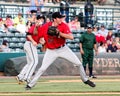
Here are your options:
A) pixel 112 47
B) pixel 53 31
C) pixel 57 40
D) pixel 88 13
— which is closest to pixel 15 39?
pixel 112 47

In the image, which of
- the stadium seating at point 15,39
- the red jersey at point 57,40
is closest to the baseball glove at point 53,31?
the red jersey at point 57,40

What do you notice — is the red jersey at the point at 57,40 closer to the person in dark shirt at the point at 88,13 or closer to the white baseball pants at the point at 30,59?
the white baseball pants at the point at 30,59

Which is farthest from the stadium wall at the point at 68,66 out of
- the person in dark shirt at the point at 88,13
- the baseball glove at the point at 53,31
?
the baseball glove at the point at 53,31

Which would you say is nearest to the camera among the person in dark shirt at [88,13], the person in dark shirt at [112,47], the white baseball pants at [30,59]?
the white baseball pants at [30,59]

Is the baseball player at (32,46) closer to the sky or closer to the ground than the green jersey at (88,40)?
closer to the sky

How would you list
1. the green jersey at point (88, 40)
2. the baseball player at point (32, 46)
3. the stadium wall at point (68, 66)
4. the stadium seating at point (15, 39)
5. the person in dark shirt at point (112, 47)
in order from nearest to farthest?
the baseball player at point (32, 46) → the green jersey at point (88, 40) → the stadium wall at point (68, 66) → the stadium seating at point (15, 39) → the person in dark shirt at point (112, 47)

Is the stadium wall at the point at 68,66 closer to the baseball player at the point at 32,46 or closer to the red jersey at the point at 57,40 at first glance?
the baseball player at the point at 32,46

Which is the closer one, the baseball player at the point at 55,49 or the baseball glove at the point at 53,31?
the baseball glove at the point at 53,31

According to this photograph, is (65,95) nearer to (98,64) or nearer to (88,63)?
(88,63)

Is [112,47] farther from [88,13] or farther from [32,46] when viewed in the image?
[32,46]

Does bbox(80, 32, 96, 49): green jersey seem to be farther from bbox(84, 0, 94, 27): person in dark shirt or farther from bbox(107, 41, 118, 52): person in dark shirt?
bbox(84, 0, 94, 27): person in dark shirt

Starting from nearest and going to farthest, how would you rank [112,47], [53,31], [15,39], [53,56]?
[53,31] < [53,56] < [15,39] < [112,47]

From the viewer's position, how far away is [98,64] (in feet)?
63.9

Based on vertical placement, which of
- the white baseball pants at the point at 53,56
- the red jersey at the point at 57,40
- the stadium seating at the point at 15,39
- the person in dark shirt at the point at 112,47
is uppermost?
the red jersey at the point at 57,40
